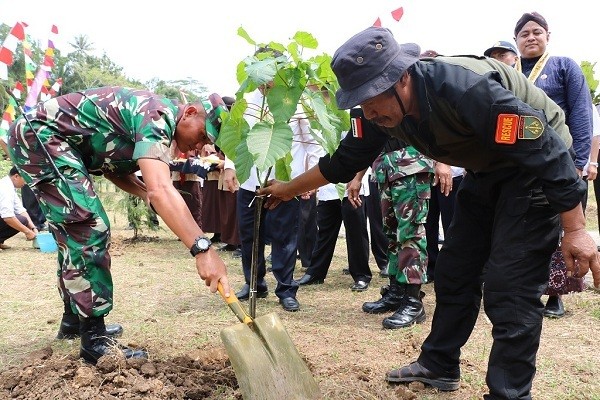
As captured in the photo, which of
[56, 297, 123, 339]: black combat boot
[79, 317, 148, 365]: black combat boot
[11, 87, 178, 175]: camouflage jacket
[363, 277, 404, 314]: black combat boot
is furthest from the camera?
[363, 277, 404, 314]: black combat boot

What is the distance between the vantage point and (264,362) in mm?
2449

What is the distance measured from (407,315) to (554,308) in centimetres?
113

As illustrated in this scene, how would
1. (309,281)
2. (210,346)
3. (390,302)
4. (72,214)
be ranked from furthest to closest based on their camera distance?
(309,281) < (390,302) < (210,346) < (72,214)

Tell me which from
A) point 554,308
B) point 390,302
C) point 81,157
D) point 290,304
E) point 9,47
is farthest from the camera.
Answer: point 9,47

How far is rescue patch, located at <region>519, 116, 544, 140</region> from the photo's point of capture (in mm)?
1962

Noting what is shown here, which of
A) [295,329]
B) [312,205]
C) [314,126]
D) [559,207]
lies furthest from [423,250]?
[312,205]

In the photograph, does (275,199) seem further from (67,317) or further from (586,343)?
(586,343)

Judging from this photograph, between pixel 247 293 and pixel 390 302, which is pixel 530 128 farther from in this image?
pixel 247 293

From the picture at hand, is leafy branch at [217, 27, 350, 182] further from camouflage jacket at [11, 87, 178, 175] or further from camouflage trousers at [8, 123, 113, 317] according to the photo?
camouflage trousers at [8, 123, 113, 317]

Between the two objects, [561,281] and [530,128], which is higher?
[530,128]

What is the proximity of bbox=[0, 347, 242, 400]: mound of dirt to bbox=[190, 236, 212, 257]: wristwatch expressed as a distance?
68 centimetres

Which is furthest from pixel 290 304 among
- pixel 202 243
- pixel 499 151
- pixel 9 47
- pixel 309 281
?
pixel 9 47

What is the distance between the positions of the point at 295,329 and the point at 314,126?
159cm

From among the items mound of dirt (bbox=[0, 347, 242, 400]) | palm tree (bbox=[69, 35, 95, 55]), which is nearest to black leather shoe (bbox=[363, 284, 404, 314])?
mound of dirt (bbox=[0, 347, 242, 400])
